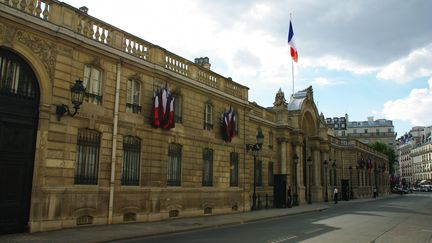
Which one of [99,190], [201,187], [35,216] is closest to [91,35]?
[99,190]

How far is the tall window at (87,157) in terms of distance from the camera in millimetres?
16766

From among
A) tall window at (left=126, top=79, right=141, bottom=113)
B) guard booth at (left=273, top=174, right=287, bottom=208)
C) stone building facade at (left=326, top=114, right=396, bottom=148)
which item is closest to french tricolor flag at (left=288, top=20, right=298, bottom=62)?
guard booth at (left=273, top=174, right=287, bottom=208)

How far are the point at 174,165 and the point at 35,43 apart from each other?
10.1m

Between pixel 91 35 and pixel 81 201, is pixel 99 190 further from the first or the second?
pixel 91 35

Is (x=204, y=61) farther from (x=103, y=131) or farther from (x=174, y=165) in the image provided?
(x=103, y=131)

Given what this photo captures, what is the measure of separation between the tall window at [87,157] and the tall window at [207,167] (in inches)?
344

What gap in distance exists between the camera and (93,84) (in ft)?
58.1

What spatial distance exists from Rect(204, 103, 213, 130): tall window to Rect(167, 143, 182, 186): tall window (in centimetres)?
332

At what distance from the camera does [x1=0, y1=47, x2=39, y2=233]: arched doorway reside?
14078mm

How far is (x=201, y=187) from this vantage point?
24.4 metres

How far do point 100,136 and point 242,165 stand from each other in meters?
13.5

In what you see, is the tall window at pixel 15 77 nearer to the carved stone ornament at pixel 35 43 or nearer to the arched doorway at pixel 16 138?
the arched doorway at pixel 16 138

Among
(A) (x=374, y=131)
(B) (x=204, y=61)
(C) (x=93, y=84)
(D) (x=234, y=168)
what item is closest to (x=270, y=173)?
(D) (x=234, y=168)

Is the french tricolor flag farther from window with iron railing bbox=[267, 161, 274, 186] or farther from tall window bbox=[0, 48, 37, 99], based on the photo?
tall window bbox=[0, 48, 37, 99]
